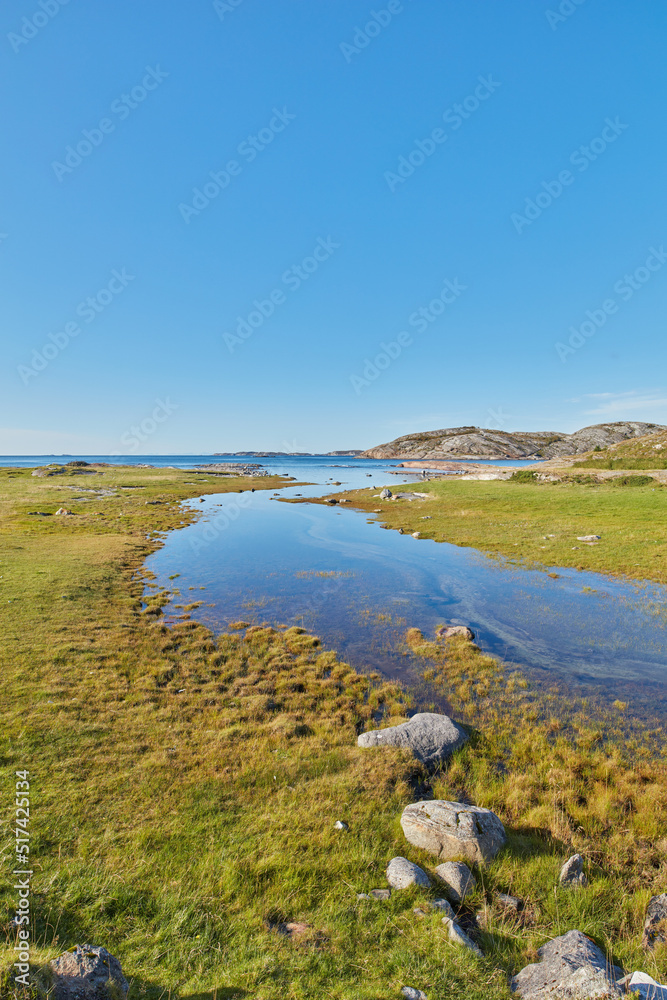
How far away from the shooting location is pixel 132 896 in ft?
22.0

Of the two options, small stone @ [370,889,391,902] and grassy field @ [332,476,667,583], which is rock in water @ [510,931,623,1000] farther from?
grassy field @ [332,476,667,583]

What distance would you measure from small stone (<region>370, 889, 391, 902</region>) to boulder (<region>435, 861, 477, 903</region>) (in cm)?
111

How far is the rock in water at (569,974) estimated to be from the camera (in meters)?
5.05

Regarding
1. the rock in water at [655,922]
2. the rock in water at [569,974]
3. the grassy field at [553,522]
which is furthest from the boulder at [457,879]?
the grassy field at [553,522]

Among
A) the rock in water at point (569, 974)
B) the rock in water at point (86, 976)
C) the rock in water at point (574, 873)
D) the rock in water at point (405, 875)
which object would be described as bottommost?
the rock in water at point (574, 873)

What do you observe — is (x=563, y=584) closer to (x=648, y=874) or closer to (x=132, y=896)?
(x=648, y=874)

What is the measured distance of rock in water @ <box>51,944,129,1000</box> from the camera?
4387mm

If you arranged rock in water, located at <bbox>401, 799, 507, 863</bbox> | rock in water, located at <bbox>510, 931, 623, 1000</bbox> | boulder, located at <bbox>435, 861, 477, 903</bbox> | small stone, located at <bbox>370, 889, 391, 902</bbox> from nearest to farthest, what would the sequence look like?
rock in water, located at <bbox>510, 931, 623, 1000</bbox>
small stone, located at <bbox>370, 889, 391, 902</bbox>
boulder, located at <bbox>435, 861, 477, 903</bbox>
rock in water, located at <bbox>401, 799, 507, 863</bbox>

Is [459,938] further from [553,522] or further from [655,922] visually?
[553,522]

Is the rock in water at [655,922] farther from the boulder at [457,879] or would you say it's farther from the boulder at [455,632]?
the boulder at [455,632]

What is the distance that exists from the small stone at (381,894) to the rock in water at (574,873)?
334 centimetres

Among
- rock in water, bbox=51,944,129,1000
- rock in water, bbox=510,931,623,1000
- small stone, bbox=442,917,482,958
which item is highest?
rock in water, bbox=51,944,129,1000

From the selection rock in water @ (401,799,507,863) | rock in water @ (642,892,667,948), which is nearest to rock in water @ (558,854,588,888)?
rock in water @ (642,892,667,948)

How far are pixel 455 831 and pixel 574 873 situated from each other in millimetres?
2210
